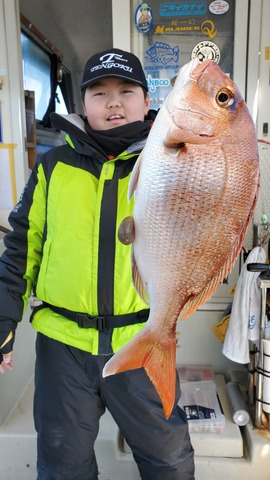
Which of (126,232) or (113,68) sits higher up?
(113,68)

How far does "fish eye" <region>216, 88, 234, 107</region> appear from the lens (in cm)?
109

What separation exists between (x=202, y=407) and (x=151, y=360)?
5.29 feet

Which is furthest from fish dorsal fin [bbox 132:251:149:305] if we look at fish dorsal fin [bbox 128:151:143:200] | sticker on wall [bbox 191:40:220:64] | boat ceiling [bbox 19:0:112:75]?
boat ceiling [bbox 19:0:112:75]

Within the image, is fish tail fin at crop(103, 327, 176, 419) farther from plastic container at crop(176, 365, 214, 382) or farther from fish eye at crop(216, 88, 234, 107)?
plastic container at crop(176, 365, 214, 382)

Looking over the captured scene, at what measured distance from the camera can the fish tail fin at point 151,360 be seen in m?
1.25

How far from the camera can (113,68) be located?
5.09 ft

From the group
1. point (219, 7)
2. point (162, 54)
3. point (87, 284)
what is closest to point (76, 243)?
point (87, 284)

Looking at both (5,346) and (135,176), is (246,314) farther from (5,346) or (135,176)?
(135,176)

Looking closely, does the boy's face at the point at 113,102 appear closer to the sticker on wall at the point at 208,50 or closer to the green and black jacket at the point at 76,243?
the green and black jacket at the point at 76,243

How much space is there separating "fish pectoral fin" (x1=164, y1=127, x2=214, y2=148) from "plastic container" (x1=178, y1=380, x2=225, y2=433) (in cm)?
198

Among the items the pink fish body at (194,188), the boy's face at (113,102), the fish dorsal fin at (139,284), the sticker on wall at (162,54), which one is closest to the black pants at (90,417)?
the fish dorsal fin at (139,284)

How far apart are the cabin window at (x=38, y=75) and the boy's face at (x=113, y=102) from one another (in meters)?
3.62

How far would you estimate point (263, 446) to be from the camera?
2340 mm

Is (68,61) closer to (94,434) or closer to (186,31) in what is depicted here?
(186,31)
